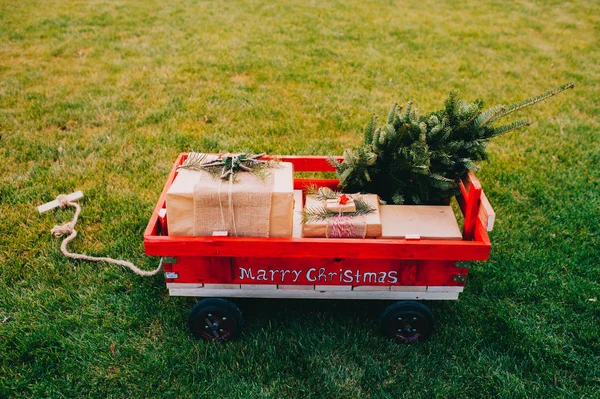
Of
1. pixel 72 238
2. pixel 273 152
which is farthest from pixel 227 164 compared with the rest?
pixel 273 152

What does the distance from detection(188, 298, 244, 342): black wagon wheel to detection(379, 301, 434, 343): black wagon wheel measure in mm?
892

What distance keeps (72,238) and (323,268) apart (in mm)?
2070

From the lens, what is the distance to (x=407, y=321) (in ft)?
10.3

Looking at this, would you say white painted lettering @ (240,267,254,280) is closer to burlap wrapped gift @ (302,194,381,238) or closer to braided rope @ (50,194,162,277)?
burlap wrapped gift @ (302,194,381,238)

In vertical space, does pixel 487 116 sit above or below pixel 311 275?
above

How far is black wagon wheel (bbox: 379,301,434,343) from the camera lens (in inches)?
121

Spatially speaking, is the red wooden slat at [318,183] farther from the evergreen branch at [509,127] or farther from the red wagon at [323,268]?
the evergreen branch at [509,127]

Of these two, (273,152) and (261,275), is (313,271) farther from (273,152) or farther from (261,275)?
(273,152)

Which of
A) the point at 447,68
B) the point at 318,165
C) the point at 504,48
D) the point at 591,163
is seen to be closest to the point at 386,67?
the point at 447,68

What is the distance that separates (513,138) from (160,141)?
3669 mm

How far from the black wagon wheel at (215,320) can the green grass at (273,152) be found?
0.07 meters

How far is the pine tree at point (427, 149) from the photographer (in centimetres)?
306

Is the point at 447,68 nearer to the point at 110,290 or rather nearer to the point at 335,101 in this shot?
the point at 335,101

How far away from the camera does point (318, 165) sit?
11.9 ft
